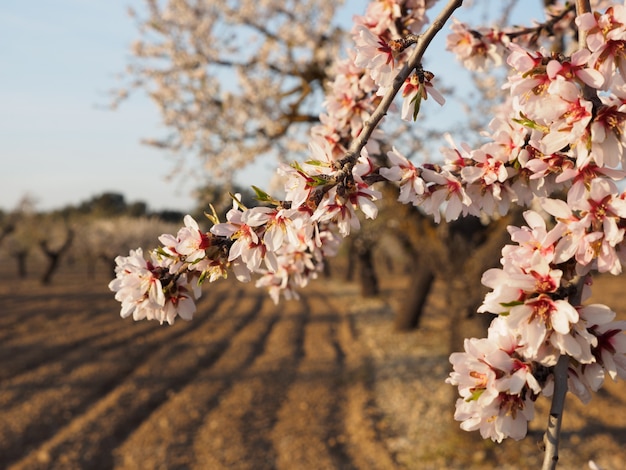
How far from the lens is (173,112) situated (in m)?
Result: 11.6

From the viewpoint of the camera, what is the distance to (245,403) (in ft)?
27.1

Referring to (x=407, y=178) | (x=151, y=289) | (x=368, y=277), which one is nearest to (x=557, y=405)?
(x=407, y=178)

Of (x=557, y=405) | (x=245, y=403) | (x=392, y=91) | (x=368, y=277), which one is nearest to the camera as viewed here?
(x=557, y=405)

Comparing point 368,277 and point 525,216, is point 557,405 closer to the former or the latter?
point 525,216

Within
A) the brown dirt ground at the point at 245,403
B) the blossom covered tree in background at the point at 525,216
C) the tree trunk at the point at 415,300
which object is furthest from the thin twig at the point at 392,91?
the tree trunk at the point at 415,300

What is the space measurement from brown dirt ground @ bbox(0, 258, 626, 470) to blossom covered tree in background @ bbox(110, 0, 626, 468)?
17.9ft

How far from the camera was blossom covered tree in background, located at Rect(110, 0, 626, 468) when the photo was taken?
1.08 meters

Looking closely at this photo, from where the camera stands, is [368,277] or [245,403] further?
[368,277]

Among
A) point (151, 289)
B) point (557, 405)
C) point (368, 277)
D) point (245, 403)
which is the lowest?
point (245, 403)

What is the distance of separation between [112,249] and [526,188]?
1245 inches

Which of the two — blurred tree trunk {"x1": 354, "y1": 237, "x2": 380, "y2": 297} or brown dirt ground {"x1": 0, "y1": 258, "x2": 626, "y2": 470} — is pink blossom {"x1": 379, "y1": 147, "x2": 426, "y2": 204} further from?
blurred tree trunk {"x1": 354, "y1": 237, "x2": 380, "y2": 297}

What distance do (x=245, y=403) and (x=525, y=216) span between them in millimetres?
7763

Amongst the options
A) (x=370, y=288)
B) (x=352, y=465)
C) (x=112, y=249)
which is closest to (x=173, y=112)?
(x=352, y=465)

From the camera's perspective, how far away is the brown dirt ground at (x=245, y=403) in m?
6.48
